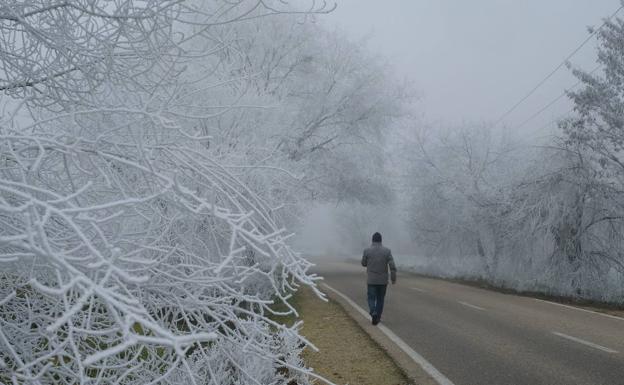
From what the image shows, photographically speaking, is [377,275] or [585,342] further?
[377,275]

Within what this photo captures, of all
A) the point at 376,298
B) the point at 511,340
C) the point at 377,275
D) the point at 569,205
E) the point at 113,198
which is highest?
the point at 569,205

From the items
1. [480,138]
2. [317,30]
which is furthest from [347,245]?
[317,30]

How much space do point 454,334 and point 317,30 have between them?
1529 centimetres

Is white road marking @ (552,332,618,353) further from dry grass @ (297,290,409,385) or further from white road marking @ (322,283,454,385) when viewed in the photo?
dry grass @ (297,290,409,385)

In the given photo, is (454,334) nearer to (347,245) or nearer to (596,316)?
(596,316)

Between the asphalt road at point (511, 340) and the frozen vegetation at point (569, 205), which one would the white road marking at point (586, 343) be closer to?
the asphalt road at point (511, 340)

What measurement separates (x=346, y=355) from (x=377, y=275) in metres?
3.12

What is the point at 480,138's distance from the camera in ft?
90.7

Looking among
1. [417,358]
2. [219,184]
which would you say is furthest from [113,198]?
[417,358]

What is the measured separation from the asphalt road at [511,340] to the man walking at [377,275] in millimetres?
338

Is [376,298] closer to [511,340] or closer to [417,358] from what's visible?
[511,340]

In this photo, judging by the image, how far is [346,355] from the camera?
690 centimetres

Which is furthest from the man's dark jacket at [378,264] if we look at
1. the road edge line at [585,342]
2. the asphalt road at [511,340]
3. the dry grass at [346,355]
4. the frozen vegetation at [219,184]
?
the road edge line at [585,342]

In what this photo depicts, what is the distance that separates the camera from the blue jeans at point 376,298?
969cm
